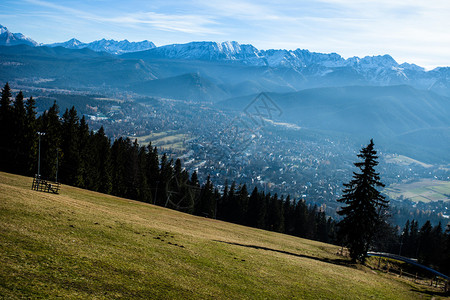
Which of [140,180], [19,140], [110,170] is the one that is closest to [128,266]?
[19,140]

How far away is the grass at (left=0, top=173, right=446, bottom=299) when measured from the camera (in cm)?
1459

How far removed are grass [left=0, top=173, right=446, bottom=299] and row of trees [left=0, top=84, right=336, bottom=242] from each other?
78.5 feet

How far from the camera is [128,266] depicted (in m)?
18.2

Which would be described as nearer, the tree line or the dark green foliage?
the tree line

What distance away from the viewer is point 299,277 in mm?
25406

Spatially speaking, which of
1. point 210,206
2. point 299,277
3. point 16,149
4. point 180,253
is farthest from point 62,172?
point 299,277

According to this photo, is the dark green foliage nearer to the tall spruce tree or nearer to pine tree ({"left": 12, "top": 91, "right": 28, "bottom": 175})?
pine tree ({"left": 12, "top": 91, "right": 28, "bottom": 175})

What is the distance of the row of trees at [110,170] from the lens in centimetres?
6247

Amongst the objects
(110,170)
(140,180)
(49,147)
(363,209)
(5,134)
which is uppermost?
(5,134)

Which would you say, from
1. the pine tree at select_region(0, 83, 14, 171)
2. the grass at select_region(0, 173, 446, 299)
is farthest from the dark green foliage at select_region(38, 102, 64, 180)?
the grass at select_region(0, 173, 446, 299)

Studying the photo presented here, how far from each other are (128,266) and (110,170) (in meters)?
67.5

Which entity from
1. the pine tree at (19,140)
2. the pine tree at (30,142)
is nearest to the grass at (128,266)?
the pine tree at (30,142)

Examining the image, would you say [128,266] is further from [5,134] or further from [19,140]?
[5,134]

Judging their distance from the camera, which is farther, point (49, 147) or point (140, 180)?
point (140, 180)
